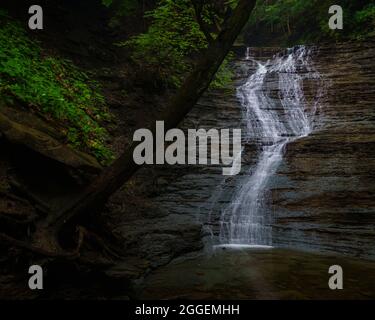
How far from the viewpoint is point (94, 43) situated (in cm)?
1566

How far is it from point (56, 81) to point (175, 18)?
414 cm

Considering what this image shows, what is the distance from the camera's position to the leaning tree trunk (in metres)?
6.14

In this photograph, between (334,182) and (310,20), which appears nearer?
(334,182)

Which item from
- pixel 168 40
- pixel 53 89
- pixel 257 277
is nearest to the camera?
pixel 257 277

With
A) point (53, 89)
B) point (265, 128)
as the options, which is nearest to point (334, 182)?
point (265, 128)

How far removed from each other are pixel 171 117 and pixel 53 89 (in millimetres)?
4879

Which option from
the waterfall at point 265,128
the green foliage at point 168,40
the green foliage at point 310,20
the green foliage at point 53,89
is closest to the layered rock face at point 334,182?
the waterfall at point 265,128

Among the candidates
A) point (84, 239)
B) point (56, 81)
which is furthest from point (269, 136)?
point (84, 239)

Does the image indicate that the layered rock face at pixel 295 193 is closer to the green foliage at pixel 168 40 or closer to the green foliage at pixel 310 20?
the green foliage at pixel 168 40

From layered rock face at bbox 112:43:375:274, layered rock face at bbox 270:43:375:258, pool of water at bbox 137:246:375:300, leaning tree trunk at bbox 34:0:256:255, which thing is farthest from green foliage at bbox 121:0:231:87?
pool of water at bbox 137:246:375:300

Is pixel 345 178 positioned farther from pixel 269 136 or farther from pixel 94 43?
pixel 94 43

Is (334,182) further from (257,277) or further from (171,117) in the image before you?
(171,117)

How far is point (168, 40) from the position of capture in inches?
499

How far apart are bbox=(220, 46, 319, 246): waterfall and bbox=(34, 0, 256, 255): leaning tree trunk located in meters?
3.62
